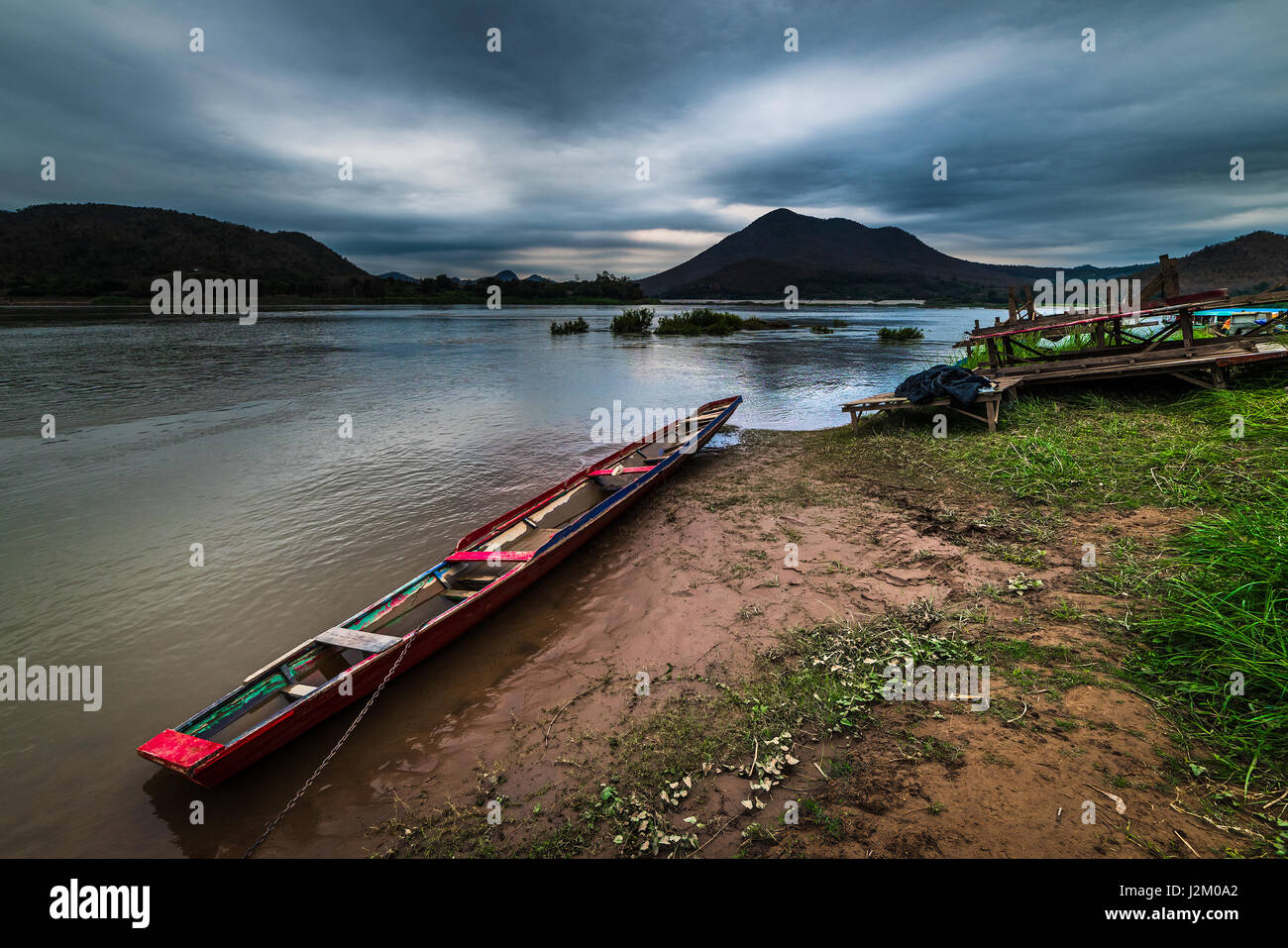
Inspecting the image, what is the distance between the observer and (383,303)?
101 metres

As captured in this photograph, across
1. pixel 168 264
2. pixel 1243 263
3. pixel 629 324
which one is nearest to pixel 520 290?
pixel 168 264

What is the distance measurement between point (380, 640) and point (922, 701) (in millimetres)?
4694

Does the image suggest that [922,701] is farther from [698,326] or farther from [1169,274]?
[698,326]

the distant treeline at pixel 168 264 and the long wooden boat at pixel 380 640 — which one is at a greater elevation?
the distant treeline at pixel 168 264

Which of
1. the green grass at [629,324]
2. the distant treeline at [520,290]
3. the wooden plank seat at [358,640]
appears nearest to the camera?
the wooden plank seat at [358,640]

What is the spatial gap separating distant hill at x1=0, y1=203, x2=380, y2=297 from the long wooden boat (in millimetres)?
101550

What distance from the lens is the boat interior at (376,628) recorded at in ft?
13.9

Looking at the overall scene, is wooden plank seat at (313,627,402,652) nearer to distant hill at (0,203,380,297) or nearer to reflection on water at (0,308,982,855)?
reflection on water at (0,308,982,855)

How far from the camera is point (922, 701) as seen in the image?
3668 mm

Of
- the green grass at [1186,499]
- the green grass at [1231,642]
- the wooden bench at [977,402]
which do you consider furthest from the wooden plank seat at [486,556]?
the wooden bench at [977,402]

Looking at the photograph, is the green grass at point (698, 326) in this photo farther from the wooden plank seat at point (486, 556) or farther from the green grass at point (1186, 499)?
the wooden plank seat at point (486, 556)

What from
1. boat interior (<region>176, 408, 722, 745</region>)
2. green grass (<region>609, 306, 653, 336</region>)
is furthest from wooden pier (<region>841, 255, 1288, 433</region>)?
green grass (<region>609, 306, 653, 336</region>)

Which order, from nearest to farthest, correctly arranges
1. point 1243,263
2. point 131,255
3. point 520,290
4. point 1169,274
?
1. point 1169,274
2. point 1243,263
3. point 131,255
4. point 520,290

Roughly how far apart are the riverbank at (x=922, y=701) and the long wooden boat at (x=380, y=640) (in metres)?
0.70
